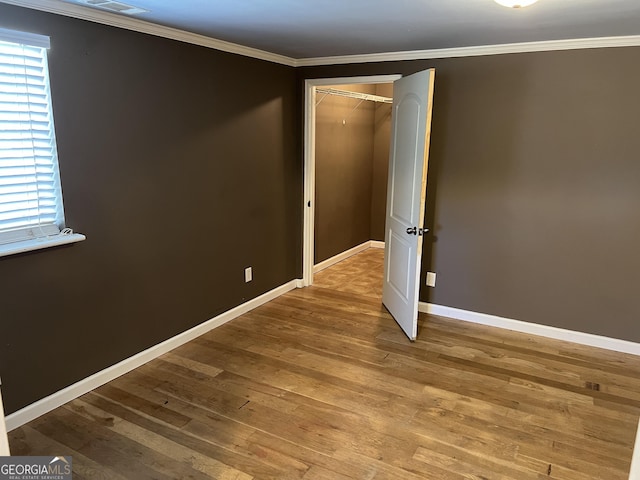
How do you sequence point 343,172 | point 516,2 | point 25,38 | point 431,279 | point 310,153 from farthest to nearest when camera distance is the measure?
point 343,172 < point 310,153 < point 431,279 < point 25,38 < point 516,2

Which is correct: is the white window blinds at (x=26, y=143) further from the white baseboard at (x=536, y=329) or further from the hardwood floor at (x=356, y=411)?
the white baseboard at (x=536, y=329)

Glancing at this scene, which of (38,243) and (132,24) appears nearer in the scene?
(38,243)

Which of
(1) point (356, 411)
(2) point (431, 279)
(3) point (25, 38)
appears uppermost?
(3) point (25, 38)

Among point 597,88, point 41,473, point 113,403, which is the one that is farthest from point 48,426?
point 597,88

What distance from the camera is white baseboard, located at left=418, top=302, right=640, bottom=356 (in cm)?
340

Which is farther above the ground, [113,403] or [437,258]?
[437,258]

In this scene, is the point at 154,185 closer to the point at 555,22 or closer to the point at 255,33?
the point at 255,33


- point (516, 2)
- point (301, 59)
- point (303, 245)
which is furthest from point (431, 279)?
point (516, 2)

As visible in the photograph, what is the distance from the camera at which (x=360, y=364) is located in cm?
314

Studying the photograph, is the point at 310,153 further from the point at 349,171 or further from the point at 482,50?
the point at 482,50

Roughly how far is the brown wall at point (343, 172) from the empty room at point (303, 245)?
731mm

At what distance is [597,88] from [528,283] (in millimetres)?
1533

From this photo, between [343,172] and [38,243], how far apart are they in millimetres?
3825

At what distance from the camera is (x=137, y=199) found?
290 cm
